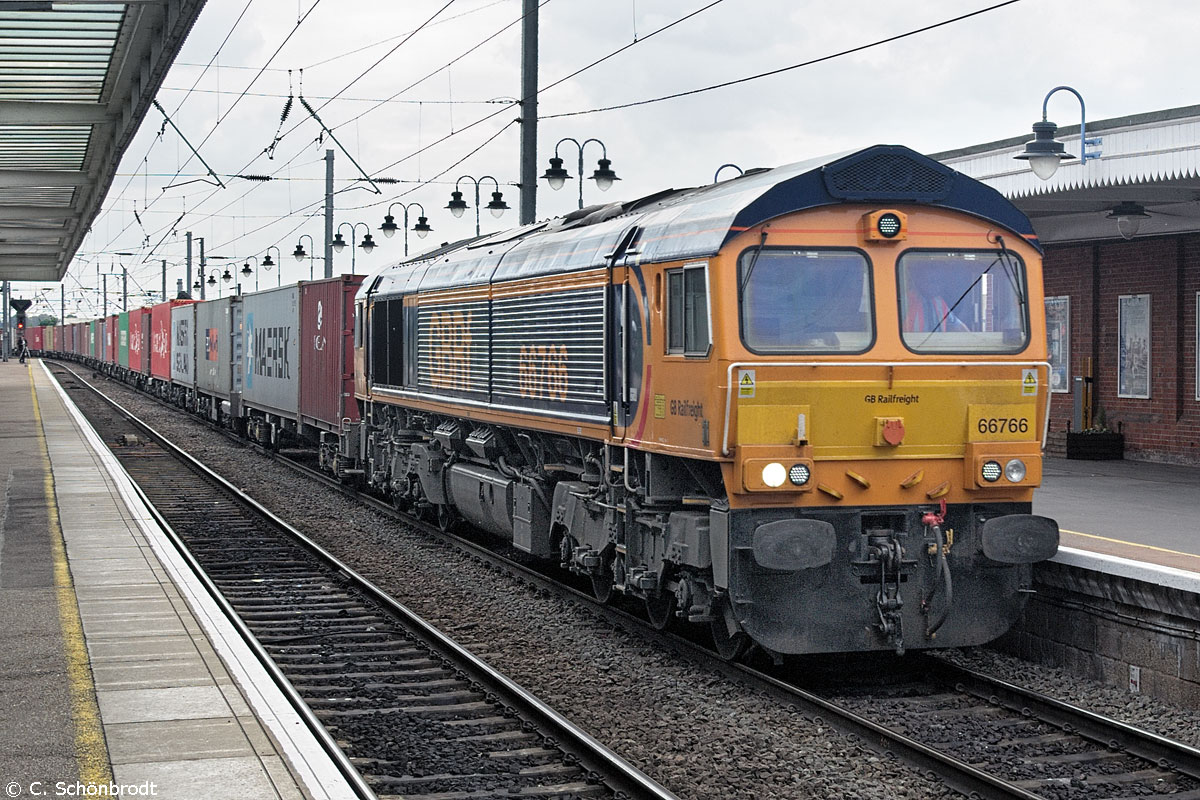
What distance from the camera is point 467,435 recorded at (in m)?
15.9

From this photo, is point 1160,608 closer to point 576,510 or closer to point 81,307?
point 576,510

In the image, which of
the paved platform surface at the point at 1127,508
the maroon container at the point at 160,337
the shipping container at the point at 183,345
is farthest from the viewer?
the maroon container at the point at 160,337

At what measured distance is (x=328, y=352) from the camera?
2341 centimetres

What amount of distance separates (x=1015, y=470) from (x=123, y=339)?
60632 millimetres

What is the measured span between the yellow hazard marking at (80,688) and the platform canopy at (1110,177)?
8897 millimetres

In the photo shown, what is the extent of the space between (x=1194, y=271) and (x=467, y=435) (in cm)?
1016

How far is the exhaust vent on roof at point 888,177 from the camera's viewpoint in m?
9.56

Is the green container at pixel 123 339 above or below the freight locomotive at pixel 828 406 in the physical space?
above

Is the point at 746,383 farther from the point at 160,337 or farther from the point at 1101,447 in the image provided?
the point at 160,337

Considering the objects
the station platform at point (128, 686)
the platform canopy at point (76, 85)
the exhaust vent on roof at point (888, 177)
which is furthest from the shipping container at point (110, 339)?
the exhaust vent on roof at point (888, 177)

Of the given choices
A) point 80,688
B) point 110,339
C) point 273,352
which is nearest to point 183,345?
point 273,352

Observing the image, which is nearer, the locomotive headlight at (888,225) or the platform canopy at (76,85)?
the locomotive headlight at (888,225)

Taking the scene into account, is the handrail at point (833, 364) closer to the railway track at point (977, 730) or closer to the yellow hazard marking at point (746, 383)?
the yellow hazard marking at point (746, 383)

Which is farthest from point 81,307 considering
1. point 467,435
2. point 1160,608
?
point 1160,608
